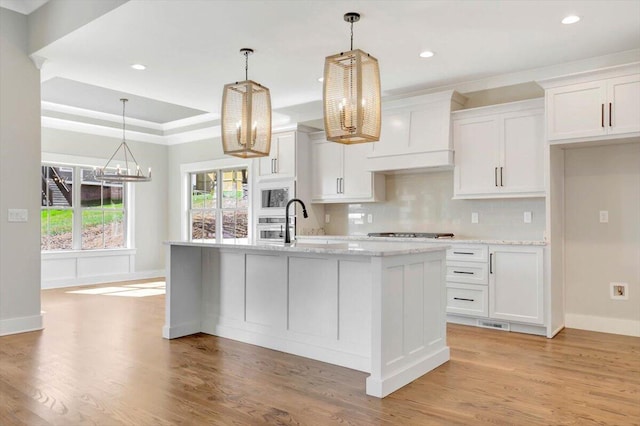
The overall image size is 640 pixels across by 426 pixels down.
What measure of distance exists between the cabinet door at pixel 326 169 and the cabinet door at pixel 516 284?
2.31 metres

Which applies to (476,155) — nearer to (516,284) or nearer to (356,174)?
(516,284)

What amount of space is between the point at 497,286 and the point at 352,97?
2.57 m

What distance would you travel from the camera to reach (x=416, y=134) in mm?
5277

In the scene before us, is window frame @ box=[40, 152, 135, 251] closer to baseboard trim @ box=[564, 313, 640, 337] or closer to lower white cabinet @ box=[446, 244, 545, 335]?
lower white cabinet @ box=[446, 244, 545, 335]

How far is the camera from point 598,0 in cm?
335

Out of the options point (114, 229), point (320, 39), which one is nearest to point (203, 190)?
point (114, 229)

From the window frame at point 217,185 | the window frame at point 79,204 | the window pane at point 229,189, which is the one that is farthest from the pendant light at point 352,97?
the window frame at point 79,204

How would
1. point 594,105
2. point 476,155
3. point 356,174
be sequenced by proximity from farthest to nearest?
1. point 356,174
2. point 476,155
3. point 594,105

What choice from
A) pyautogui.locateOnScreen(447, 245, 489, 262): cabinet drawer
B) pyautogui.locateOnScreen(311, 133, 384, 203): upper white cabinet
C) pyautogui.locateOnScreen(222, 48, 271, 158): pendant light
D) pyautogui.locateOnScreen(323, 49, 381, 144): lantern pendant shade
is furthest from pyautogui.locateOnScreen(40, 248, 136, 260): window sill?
pyautogui.locateOnScreen(323, 49, 381, 144): lantern pendant shade

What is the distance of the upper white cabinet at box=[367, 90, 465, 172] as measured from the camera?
5.06 meters

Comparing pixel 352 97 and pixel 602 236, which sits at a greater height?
pixel 352 97

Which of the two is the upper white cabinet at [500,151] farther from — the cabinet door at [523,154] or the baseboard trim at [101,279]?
the baseboard trim at [101,279]

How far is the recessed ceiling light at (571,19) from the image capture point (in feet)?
11.8

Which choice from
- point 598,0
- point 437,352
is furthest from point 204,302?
point 598,0
